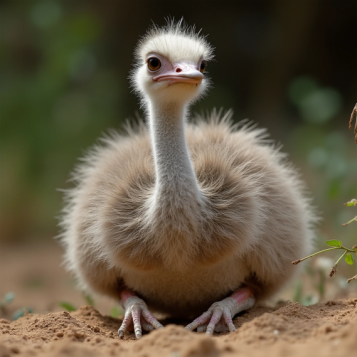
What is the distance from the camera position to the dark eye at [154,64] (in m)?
3.32

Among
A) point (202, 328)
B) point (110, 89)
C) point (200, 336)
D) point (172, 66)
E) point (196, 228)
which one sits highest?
point (110, 89)

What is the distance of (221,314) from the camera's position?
330cm

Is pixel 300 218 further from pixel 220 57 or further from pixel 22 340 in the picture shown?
pixel 220 57

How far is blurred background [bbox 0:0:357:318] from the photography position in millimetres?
7281

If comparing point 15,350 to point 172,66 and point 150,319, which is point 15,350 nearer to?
point 150,319

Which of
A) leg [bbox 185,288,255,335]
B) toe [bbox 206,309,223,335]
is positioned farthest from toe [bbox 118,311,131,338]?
toe [bbox 206,309,223,335]

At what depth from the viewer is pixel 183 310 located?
12.3 ft

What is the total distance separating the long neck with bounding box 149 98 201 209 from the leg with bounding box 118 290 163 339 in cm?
71

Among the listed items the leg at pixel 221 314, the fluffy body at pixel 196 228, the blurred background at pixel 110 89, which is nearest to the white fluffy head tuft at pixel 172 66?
the fluffy body at pixel 196 228

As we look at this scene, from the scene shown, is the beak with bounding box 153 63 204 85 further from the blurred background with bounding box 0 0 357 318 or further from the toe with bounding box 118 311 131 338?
the blurred background with bounding box 0 0 357 318

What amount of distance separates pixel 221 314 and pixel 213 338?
73cm

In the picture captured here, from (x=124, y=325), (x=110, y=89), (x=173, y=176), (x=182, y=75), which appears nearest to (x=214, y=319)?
(x=124, y=325)

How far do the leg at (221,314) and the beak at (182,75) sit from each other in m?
1.29

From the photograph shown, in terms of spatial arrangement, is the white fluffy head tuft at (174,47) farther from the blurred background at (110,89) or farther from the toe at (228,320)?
the blurred background at (110,89)
